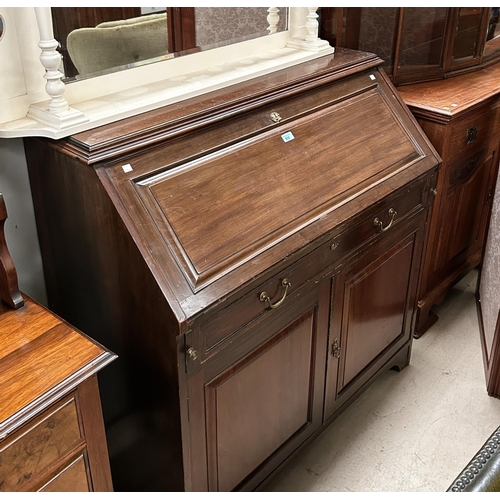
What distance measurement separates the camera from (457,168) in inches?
85.3

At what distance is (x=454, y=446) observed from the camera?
191 centimetres

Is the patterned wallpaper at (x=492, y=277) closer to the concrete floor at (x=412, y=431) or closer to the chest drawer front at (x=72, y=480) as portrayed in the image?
the concrete floor at (x=412, y=431)

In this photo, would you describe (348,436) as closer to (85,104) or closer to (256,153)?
(256,153)

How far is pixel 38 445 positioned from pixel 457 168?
1.68m

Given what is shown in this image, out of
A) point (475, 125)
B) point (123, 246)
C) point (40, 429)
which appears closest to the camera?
point (40, 429)

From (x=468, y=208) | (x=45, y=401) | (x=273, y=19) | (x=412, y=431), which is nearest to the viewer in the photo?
(x=45, y=401)

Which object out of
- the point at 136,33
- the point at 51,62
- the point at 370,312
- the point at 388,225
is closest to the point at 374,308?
the point at 370,312

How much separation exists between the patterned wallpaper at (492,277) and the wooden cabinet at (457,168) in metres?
0.14

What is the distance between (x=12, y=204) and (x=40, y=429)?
56 cm

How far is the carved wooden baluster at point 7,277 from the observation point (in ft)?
3.75

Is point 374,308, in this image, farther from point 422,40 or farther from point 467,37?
point 467,37

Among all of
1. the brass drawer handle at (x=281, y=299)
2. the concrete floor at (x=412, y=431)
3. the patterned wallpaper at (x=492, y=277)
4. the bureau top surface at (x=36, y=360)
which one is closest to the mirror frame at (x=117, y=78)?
the bureau top surface at (x=36, y=360)

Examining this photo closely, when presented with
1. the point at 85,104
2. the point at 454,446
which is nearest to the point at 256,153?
the point at 85,104

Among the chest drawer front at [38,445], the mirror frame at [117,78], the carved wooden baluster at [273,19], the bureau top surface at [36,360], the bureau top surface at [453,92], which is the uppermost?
the carved wooden baluster at [273,19]
